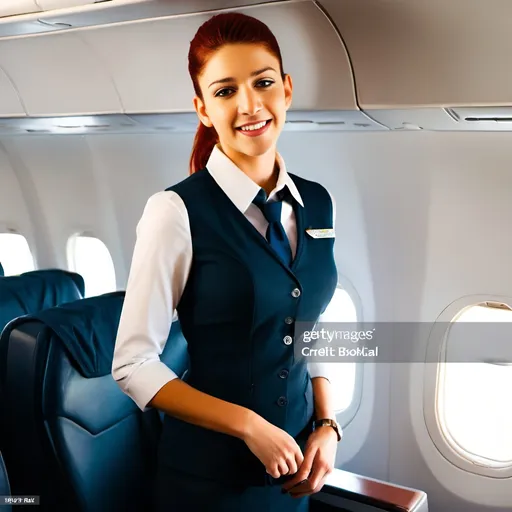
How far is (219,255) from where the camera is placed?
123cm

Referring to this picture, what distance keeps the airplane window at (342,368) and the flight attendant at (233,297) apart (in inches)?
53.7

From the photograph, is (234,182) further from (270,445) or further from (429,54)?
(429,54)

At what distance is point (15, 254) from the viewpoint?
16.3 feet

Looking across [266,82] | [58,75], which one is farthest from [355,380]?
[58,75]

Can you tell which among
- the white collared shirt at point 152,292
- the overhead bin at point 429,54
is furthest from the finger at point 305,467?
the overhead bin at point 429,54

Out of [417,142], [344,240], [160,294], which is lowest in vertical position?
[160,294]

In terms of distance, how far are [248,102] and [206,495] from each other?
824 mm

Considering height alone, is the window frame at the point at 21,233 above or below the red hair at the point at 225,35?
below

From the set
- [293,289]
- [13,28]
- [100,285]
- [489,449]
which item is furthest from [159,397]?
[100,285]

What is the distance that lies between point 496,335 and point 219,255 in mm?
1594

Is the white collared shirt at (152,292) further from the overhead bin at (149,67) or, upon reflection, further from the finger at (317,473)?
the overhead bin at (149,67)

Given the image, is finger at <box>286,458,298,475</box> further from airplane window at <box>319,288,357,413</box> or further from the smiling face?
airplane window at <box>319,288,357,413</box>

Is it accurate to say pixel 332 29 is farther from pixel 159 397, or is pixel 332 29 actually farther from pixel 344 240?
pixel 159 397

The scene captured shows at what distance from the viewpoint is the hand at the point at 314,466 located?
4.32ft
